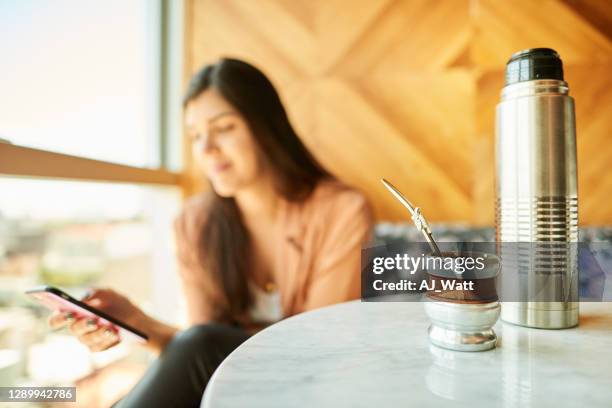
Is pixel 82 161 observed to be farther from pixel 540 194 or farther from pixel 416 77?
pixel 416 77

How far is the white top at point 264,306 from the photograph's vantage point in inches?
51.9

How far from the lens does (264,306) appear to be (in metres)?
1.33

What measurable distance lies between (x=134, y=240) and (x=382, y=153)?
1.16 m

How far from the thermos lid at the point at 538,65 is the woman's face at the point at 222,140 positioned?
0.86m

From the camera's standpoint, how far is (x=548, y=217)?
0.55 metres

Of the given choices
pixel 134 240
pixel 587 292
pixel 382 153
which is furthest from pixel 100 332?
pixel 382 153

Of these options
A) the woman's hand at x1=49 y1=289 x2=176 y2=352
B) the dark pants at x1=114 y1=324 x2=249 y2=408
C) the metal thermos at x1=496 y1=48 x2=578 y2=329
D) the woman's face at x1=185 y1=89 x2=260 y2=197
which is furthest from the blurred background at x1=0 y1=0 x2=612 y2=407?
the metal thermos at x1=496 y1=48 x2=578 y2=329

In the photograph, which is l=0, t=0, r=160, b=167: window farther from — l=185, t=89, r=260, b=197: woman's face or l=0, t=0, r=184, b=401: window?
l=185, t=89, r=260, b=197: woman's face

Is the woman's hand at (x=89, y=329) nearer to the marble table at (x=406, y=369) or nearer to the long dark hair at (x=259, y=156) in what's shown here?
the marble table at (x=406, y=369)

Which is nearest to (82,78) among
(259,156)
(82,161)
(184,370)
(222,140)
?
(82,161)

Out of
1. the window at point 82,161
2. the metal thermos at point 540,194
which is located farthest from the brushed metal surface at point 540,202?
the window at point 82,161

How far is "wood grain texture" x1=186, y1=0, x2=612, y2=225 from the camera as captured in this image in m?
1.62

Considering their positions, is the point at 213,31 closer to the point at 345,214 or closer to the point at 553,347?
the point at 345,214

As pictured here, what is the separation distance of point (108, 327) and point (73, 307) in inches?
3.3
